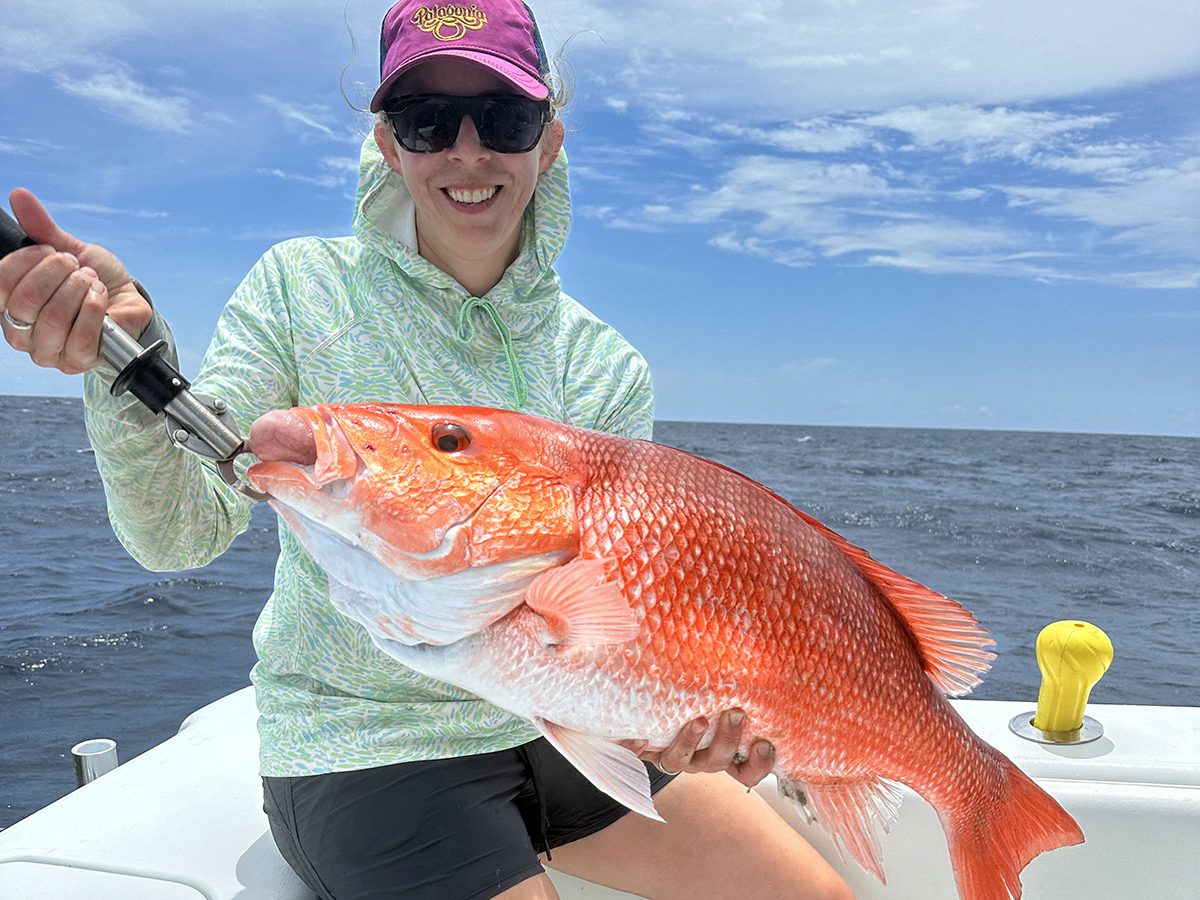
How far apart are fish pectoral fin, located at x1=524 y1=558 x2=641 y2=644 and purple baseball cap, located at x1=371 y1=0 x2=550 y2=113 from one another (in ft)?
3.77

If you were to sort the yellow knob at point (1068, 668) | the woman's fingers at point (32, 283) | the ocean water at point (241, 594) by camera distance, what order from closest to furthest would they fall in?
1. the woman's fingers at point (32, 283)
2. the yellow knob at point (1068, 668)
3. the ocean water at point (241, 594)

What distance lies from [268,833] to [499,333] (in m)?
1.30

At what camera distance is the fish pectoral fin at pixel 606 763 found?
57.6 inches

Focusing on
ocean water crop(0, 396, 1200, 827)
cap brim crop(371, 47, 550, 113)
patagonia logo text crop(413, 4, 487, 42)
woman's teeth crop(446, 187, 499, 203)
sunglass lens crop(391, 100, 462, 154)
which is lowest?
ocean water crop(0, 396, 1200, 827)

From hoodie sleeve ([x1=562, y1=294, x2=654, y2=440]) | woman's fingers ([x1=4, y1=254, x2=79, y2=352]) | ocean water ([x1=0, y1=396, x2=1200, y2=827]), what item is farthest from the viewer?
ocean water ([x1=0, y1=396, x2=1200, y2=827])

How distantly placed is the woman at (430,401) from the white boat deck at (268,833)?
28 cm

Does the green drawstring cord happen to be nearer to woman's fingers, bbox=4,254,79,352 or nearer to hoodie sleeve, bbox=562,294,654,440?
hoodie sleeve, bbox=562,294,654,440

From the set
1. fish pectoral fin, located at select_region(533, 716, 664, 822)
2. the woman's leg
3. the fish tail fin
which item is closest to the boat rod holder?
fish pectoral fin, located at select_region(533, 716, 664, 822)

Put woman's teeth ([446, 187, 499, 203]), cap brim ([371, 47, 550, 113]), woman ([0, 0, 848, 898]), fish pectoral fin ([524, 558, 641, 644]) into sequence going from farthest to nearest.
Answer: woman's teeth ([446, 187, 499, 203]) < cap brim ([371, 47, 550, 113]) < woman ([0, 0, 848, 898]) < fish pectoral fin ([524, 558, 641, 644])

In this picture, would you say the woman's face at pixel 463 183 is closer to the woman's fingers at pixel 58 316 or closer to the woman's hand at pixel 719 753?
the woman's fingers at pixel 58 316

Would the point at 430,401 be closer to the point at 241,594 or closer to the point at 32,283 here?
the point at 32,283

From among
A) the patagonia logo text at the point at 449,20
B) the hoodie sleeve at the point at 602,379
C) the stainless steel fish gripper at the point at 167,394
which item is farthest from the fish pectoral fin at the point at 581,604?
the patagonia logo text at the point at 449,20

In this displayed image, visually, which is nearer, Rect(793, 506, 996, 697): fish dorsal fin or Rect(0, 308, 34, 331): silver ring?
Rect(0, 308, 34, 331): silver ring

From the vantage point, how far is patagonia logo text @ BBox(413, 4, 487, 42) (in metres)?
2.03
